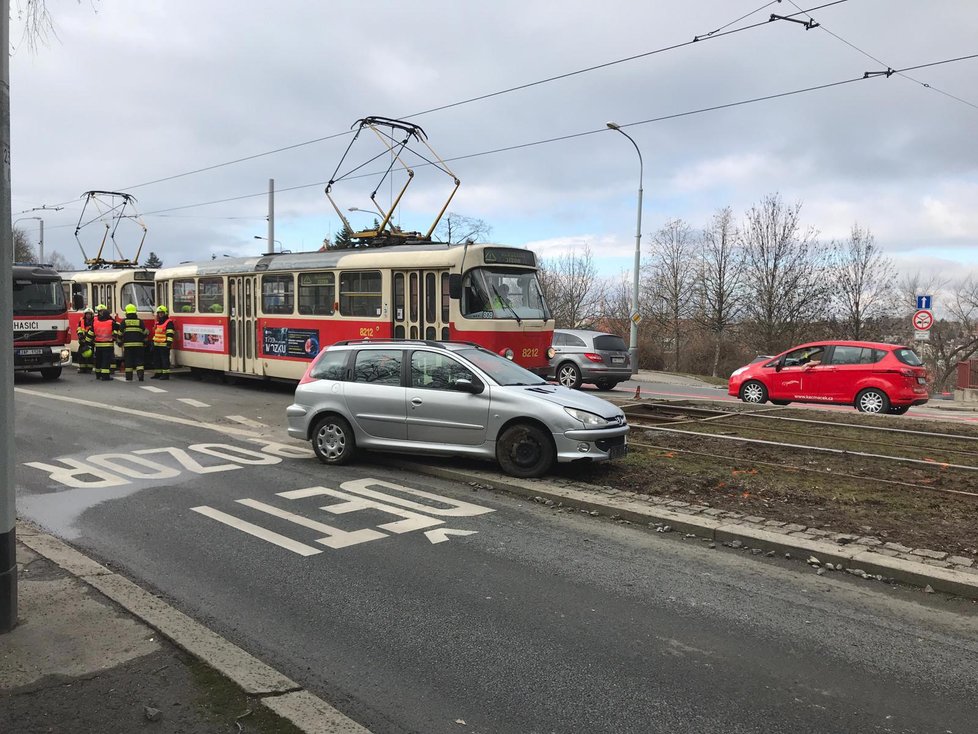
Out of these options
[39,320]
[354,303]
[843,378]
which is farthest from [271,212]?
[843,378]

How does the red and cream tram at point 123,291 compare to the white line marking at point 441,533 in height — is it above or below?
above

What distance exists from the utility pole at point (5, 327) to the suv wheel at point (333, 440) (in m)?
5.23

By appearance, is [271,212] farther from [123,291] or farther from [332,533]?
[332,533]

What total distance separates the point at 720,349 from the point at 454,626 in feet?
133

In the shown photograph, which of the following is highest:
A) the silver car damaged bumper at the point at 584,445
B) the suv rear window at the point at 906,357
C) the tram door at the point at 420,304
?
the tram door at the point at 420,304

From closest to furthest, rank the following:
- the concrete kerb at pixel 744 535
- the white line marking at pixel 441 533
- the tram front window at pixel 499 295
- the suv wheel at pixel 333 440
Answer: the concrete kerb at pixel 744 535
the white line marking at pixel 441 533
the suv wheel at pixel 333 440
the tram front window at pixel 499 295

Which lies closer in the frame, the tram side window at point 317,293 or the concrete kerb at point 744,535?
the concrete kerb at point 744,535

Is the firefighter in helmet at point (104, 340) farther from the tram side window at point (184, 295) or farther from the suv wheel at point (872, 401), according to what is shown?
the suv wheel at point (872, 401)

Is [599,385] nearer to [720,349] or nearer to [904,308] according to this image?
[720,349]

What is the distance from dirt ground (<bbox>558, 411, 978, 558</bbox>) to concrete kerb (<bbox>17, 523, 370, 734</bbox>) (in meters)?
4.59

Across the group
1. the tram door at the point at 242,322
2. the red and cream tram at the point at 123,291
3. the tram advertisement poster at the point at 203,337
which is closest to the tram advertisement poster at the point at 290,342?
the tram door at the point at 242,322

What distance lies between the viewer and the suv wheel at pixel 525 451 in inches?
316

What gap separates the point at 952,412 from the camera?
17.7 metres

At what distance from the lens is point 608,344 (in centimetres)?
2016
